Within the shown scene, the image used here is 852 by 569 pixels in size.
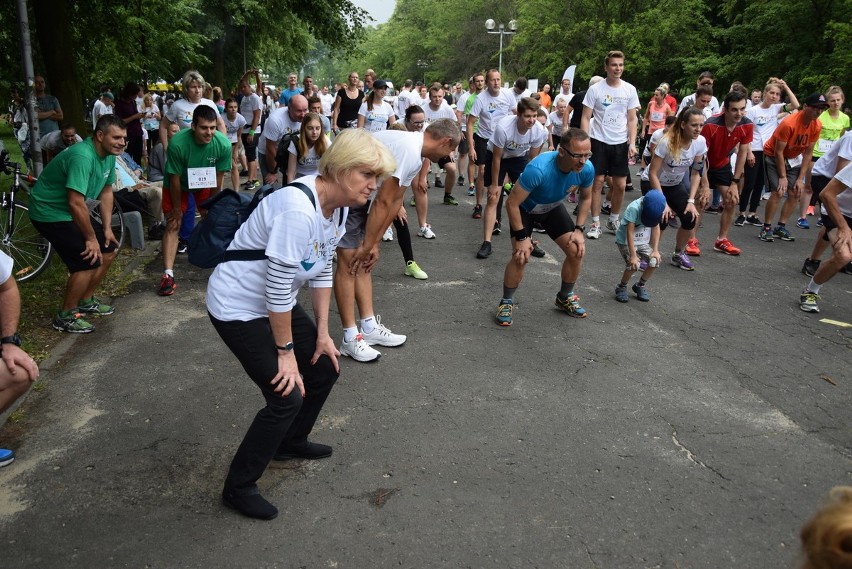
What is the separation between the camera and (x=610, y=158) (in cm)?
948

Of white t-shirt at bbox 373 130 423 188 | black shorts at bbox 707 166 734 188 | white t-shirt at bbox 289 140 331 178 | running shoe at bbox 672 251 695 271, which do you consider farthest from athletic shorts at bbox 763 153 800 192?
white t-shirt at bbox 373 130 423 188

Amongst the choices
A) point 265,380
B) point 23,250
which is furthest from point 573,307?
point 23,250

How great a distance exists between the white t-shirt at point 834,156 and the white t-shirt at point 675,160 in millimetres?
1283

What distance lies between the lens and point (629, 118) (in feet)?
31.0

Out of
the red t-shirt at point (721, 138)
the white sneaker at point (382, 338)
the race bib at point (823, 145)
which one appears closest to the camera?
the white sneaker at point (382, 338)

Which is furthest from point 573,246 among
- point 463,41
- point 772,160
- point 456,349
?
point 463,41

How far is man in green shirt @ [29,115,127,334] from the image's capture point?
538cm

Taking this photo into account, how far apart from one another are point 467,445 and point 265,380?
140 cm

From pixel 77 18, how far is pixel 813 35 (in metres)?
18.8

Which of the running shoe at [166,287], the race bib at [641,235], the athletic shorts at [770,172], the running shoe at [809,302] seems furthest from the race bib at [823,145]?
the running shoe at [166,287]

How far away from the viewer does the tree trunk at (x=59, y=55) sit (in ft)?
29.0

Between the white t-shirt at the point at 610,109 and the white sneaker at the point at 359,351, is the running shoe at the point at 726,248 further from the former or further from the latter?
the white sneaker at the point at 359,351

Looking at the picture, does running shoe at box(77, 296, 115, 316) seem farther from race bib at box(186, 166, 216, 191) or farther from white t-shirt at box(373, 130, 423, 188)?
white t-shirt at box(373, 130, 423, 188)

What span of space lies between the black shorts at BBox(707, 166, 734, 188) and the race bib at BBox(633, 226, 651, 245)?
2493 mm
